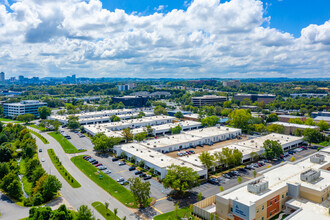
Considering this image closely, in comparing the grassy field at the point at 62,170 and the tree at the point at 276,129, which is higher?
the tree at the point at 276,129

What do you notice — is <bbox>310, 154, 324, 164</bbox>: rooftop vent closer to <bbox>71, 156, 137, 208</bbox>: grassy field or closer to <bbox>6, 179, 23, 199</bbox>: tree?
<bbox>71, 156, 137, 208</bbox>: grassy field

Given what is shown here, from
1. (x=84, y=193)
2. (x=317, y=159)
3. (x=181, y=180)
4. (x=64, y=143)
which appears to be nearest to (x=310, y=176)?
(x=317, y=159)

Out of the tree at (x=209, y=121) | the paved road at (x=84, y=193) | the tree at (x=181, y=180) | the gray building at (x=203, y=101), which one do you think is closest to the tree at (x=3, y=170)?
the paved road at (x=84, y=193)

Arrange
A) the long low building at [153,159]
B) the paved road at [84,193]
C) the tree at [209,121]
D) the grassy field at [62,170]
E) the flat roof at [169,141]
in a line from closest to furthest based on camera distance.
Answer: the paved road at [84,193] → the grassy field at [62,170] → the long low building at [153,159] → the flat roof at [169,141] → the tree at [209,121]

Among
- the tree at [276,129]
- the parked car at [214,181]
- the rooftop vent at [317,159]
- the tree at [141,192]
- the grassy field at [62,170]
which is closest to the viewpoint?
the tree at [141,192]

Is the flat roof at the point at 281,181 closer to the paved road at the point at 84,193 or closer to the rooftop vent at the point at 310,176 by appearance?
the rooftop vent at the point at 310,176

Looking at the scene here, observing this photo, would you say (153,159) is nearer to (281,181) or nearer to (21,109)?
(281,181)

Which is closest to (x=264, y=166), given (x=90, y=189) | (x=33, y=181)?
(x=90, y=189)

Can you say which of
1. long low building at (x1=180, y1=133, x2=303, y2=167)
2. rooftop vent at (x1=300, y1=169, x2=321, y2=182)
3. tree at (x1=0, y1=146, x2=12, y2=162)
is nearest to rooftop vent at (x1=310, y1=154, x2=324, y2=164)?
rooftop vent at (x1=300, y1=169, x2=321, y2=182)
